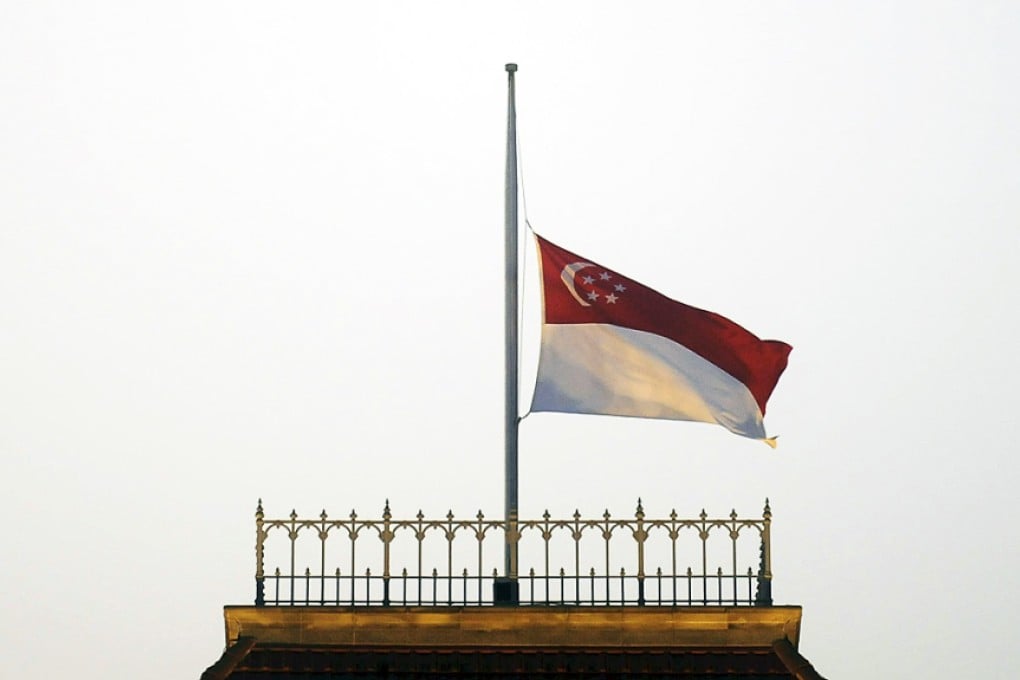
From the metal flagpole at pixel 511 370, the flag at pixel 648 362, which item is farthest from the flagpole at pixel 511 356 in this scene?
the flag at pixel 648 362

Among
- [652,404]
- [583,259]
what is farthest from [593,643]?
[583,259]

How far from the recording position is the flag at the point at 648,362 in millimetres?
32438

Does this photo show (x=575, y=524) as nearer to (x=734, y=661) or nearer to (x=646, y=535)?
(x=646, y=535)

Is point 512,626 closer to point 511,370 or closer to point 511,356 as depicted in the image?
point 511,370

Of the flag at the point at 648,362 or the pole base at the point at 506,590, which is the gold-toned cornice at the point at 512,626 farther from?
the flag at the point at 648,362

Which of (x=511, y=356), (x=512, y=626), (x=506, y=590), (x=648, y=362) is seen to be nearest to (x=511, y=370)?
(x=511, y=356)

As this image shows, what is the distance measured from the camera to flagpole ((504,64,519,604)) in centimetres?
3155

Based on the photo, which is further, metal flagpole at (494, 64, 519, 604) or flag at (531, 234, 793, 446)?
flag at (531, 234, 793, 446)

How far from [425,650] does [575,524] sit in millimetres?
3006

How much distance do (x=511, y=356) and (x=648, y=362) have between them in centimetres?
228

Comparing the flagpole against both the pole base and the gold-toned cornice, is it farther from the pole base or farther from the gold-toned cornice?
the gold-toned cornice

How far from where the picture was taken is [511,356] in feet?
108

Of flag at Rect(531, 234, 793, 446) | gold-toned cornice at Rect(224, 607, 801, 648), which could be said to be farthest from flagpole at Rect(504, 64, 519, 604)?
gold-toned cornice at Rect(224, 607, 801, 648)

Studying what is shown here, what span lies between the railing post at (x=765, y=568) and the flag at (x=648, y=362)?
66.0 inches
